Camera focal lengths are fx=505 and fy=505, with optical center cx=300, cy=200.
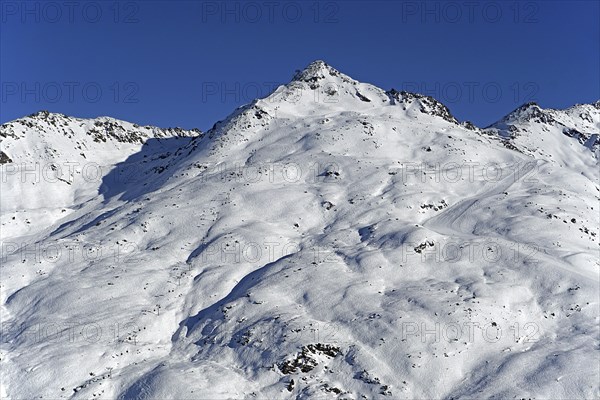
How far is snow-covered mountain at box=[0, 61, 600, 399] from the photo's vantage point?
27.4 m

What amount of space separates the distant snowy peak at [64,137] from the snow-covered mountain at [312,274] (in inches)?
421

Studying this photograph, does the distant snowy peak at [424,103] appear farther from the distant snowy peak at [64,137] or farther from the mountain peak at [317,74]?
the distant snowy peak at [64,137]

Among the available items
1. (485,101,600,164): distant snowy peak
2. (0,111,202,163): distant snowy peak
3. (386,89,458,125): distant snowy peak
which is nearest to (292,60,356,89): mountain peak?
(386,89,458,125): distant snowy peak

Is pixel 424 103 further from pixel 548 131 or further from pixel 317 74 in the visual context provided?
pixel 548 131

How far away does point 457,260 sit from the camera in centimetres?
3862

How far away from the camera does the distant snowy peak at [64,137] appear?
282ft

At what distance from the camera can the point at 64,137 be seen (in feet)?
313

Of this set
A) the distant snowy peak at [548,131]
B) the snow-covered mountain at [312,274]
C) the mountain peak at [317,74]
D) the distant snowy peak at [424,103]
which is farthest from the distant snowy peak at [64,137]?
the distant snowy peak at [548,131]

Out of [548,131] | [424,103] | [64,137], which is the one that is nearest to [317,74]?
[424,103]

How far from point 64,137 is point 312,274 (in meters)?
75.5

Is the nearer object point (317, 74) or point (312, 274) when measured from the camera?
point (312, 274)

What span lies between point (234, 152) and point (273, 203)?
68.7 feet

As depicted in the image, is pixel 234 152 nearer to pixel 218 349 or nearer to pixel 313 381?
pixel 218 349

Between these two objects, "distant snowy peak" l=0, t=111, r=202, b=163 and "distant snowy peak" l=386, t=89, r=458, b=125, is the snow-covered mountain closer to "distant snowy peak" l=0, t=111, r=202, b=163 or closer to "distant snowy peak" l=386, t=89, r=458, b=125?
"distant snowy peak" l=0, t=111, r=202, b=163
